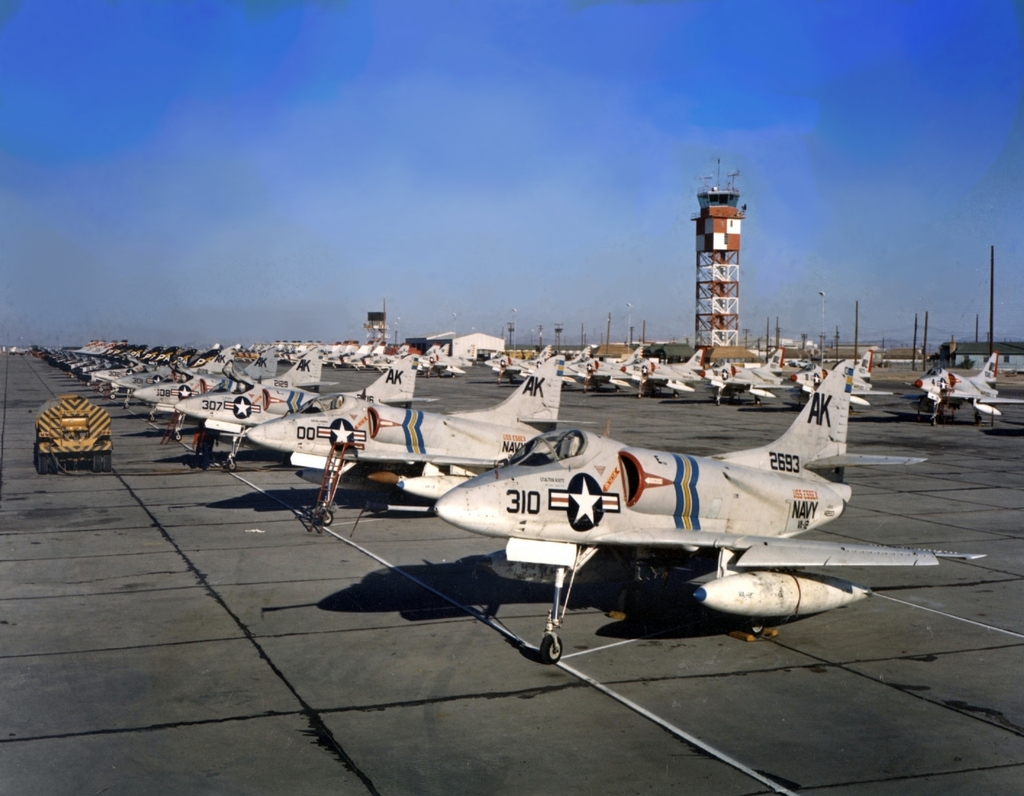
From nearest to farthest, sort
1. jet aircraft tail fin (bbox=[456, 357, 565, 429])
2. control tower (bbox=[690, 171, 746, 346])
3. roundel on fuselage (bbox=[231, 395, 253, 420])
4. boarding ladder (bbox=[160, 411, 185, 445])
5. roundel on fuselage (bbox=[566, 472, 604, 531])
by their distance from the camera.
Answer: roundel on fuselage (bbox=[566, 472, 604, 531]) < jet aircraft tail fin (bbox=[456, 357, 565, 429]) < roundel on fuselage (bbox=[231, 395, 253, 420]) < boarding ladder (bbox=[160, 411, 185, 445]) < control tower (bbox=[690, 171, 746, 346])

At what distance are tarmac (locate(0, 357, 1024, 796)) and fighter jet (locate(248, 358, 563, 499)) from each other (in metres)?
1.46

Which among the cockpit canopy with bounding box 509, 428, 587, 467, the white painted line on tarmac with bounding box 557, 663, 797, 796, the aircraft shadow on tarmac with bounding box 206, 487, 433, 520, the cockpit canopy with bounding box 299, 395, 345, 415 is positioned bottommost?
the aircraft shadow on tarmac with bounding box 206, 487, 433, 520

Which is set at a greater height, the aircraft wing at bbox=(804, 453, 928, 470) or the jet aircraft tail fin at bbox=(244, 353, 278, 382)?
the jet aircraft tail fin at bbox=(244, 353, 278, 382)

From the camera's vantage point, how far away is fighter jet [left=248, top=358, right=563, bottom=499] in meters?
19.6

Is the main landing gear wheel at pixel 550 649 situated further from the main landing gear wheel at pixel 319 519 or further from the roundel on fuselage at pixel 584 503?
the main landing gear wheel at pixel 319 519

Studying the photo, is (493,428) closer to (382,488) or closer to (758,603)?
(382,488)

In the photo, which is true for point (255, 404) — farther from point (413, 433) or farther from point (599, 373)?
point (599, 373)

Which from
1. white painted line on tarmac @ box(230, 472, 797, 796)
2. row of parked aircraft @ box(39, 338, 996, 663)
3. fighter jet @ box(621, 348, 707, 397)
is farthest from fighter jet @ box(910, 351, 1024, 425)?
white painted line on tarmac @ box(230, 472, 797, 796)

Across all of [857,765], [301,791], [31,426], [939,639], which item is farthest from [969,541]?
[31,426]

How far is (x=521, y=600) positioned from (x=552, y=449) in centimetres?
285

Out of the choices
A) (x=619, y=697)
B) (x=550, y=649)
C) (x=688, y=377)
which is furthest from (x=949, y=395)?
(x=619, y=697)

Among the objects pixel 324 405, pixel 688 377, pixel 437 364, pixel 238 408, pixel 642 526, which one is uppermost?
pixel 324 405

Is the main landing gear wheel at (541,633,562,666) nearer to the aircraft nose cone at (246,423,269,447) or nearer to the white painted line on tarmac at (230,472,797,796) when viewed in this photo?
the white painted line on tarmac at (230,472,797,796)

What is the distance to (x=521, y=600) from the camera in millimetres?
13414
